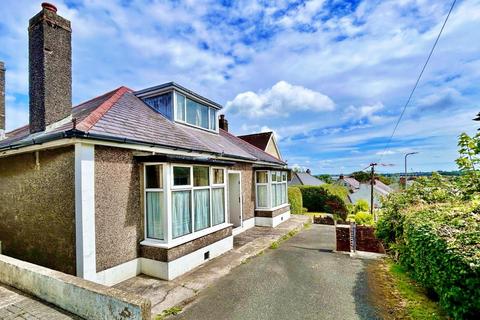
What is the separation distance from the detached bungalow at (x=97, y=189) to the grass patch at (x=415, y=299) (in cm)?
561

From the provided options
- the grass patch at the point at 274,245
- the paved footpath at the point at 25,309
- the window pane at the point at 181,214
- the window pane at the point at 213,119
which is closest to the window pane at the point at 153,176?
the window pane at the point at 181,214

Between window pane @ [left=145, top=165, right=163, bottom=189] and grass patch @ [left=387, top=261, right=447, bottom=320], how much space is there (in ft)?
22.2

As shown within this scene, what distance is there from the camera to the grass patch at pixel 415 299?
4.67 m

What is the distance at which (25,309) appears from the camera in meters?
4.55

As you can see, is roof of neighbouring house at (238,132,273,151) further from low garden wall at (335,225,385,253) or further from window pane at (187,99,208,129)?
low garden wall at (335,225,385,253)

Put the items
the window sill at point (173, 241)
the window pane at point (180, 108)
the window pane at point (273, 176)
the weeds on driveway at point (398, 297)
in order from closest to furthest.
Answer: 1. the weeds on driveway at point (398, 297)
2. the window sill at point (173, 241)
3. the window pane at point (180, 108)
4. the window pane at point (273, 176)

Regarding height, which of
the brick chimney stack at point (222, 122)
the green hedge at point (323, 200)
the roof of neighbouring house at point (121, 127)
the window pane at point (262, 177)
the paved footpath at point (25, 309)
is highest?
the brick chimney stack at point (222, 122)

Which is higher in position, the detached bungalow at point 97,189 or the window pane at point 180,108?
the window pane at point 180,108

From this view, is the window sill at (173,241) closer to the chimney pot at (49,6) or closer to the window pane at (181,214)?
the window pane at (181,214)

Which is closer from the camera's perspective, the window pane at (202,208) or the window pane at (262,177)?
the window pane at (202,208)

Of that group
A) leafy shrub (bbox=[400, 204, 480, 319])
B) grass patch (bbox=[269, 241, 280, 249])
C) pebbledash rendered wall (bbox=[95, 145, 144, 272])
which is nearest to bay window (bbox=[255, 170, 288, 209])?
grass patch (bbox=[269, 241, 280, 249])

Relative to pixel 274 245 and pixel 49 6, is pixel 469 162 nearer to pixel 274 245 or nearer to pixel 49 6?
pixel 274 245

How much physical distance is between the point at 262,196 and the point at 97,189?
10091 millimetres

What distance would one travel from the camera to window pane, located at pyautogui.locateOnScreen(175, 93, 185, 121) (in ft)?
37.1
